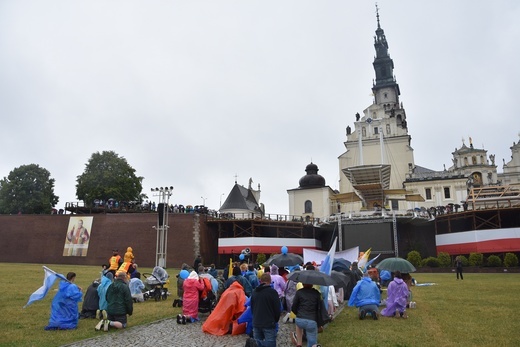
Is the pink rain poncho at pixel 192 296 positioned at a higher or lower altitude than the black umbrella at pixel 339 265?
lower

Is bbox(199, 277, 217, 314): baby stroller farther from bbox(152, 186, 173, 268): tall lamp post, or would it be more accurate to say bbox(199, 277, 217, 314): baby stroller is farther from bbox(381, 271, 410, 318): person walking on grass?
bbox(152, 186, 173, 268): tall lamp post

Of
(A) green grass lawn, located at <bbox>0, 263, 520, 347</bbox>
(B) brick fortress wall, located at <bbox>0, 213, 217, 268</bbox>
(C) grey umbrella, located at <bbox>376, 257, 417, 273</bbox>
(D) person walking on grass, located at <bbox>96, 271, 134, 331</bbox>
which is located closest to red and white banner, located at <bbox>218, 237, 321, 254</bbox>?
(B) brick fortress wall, located at <bbox>0, 213, 217, 268</bbox>

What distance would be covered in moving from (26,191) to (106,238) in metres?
24.1

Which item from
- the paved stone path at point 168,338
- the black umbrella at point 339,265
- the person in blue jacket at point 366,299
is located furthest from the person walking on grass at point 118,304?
the black umbrella at point 339,265

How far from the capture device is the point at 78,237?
157 feet

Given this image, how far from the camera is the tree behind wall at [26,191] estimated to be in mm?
61438

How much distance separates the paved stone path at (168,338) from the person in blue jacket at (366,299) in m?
2.51

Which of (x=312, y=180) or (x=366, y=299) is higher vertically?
(x=312, y=180)

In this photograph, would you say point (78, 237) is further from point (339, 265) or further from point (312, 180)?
point (339, 265)

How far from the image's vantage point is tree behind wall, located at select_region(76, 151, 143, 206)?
59562mm

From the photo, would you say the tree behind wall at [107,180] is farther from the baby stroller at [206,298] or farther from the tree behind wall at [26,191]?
the baby stroller at [206,298]

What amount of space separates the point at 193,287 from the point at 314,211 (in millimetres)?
52684

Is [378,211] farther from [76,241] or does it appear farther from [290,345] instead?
[290,345]

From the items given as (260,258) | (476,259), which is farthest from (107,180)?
(476,259)
